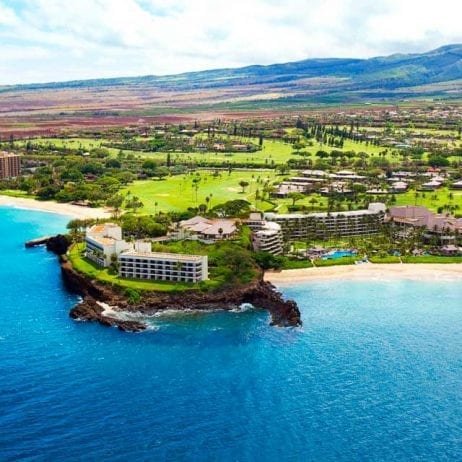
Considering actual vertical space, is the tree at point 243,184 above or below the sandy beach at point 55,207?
above

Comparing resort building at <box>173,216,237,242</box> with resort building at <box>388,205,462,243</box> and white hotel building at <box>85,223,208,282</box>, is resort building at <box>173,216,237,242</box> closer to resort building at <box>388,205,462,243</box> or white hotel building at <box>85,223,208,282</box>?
white hotel building at <box>85,223,208,282</box>

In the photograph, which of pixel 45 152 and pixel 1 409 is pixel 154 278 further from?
pixel 45 152

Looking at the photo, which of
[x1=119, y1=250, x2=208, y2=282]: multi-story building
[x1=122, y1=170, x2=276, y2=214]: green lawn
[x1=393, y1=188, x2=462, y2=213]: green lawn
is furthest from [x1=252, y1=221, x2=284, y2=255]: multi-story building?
[x1=393, y1=188, x2=462, y2=213]: green lawn

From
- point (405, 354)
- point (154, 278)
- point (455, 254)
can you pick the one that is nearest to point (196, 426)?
point (405, 354)

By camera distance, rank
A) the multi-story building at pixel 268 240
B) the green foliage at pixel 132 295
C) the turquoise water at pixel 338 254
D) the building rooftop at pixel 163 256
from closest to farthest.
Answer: the green foliage at pixel 132 295 < the building rooftop at pixel 163 256 < the multi-story building at pixel 268 240 < the turquoise water at pixel 338 254

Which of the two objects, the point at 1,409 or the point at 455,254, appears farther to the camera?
the point at 455,254

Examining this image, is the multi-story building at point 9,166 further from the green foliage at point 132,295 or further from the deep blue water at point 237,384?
the green foliage at point 132,295

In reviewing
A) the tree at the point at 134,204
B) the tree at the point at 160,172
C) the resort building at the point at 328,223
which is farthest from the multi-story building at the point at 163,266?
the tree at the point at 160,172
